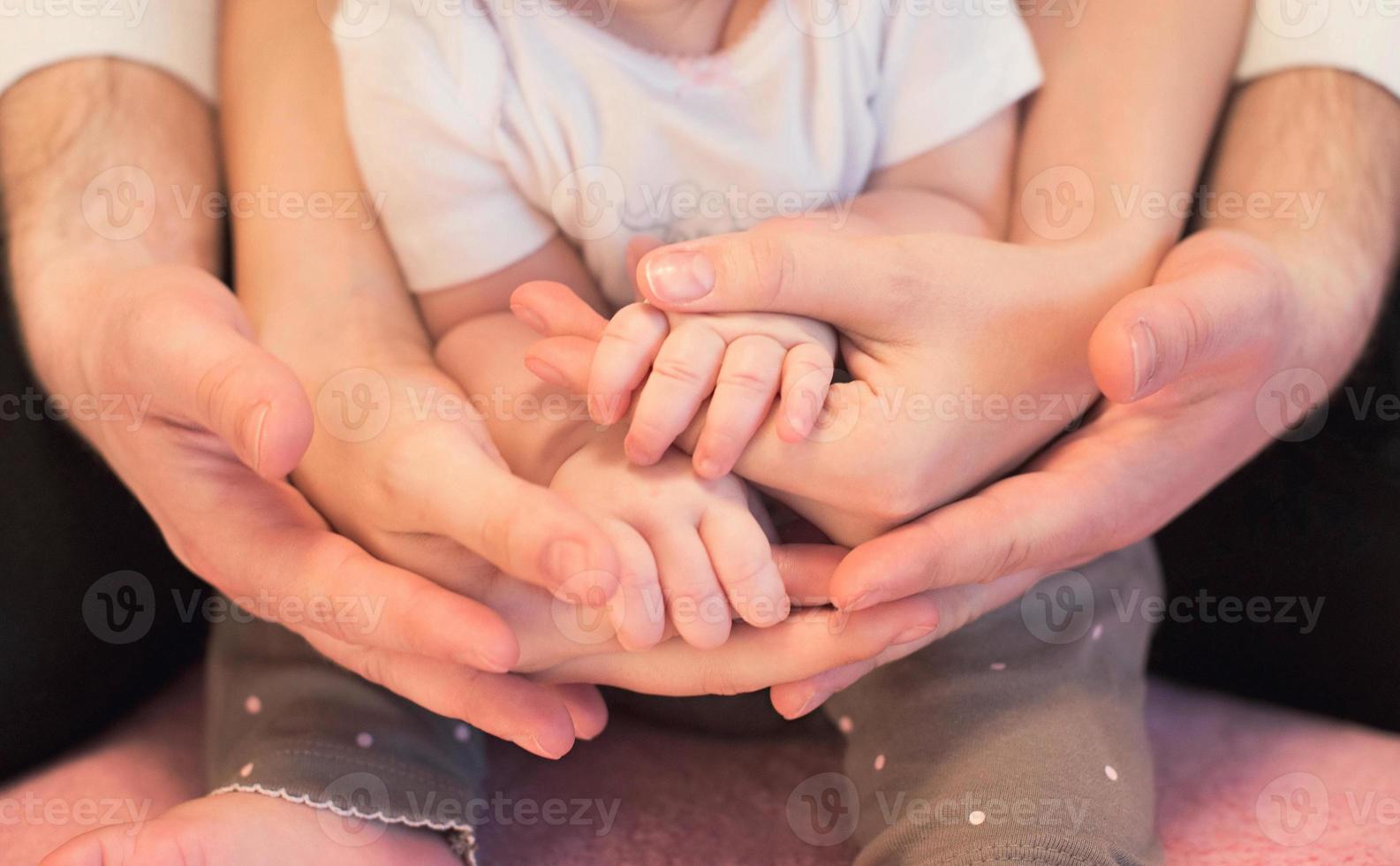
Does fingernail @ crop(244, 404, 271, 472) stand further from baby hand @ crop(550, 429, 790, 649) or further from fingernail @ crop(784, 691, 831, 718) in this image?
fingernail @ crop(784, 691, 831, 718)

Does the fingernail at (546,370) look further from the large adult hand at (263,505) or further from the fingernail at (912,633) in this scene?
the fingernail at (912,633)

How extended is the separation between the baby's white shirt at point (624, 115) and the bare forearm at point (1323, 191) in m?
0.17

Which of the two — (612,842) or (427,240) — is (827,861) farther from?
(427,240)

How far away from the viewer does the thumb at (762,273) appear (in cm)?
59

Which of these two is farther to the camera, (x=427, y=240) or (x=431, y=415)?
(x=427, y=240)

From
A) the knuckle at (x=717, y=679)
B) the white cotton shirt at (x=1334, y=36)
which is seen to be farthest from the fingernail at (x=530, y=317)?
the white cotton shirt at (x=1334, y=36)

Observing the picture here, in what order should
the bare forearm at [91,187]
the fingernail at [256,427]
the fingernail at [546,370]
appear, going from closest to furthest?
the fingernail at [256,427] < the fingernail at [546,370] < the bare forearm at [91,187]

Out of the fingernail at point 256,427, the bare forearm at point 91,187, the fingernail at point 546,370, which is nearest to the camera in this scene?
the fingernail at point 256,427

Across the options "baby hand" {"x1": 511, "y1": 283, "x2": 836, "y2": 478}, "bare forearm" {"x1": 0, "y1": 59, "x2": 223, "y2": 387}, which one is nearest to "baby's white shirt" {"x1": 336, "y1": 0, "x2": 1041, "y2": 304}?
"bare forearm" {"x1": 0, "y1": 59, "x2": 223, "y2": 387}

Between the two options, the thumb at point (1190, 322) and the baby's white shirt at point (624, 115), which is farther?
the baby's white shirt at point (624, 115)

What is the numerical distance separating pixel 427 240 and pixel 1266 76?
2.12 feet

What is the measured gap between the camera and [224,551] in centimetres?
64

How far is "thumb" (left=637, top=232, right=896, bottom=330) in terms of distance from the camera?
0.59 m

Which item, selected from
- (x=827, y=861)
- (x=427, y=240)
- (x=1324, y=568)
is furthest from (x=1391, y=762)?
(x=427, y=240)
